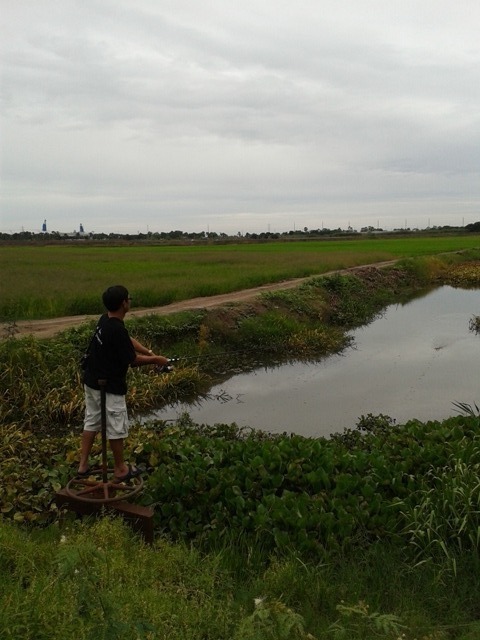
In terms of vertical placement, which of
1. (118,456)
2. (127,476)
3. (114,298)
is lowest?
(127,476)

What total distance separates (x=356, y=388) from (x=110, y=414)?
5756 millimetres

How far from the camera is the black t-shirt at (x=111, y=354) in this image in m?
3.83

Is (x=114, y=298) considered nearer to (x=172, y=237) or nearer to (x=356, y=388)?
(x=356, y=388)

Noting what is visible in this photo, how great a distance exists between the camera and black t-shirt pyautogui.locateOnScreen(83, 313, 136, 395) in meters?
3.83

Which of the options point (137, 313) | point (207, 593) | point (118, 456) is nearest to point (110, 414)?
point (118, 456)

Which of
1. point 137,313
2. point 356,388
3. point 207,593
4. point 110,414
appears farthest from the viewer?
point 137,313

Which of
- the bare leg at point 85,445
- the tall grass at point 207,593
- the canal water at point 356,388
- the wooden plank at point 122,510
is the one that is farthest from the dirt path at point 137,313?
the tall grass at point 207,593

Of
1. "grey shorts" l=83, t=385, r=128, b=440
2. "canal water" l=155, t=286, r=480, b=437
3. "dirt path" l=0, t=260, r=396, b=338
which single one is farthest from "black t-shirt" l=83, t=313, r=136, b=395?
"dirt path" l=0, t=260, r=396, b=338

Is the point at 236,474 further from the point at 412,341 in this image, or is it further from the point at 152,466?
the point at 412,341

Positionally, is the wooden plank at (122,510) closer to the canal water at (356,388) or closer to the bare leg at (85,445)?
the bare leg at (85,445)

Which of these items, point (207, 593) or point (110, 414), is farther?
point (110, 414)

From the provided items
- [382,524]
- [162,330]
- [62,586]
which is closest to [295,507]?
[382,524]

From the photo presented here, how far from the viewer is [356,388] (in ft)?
29.4

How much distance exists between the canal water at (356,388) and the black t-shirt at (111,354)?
3550mm
